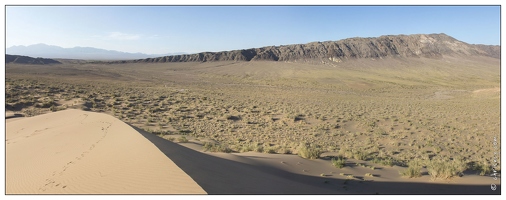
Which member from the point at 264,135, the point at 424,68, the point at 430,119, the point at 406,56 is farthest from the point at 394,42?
the point at 264,135

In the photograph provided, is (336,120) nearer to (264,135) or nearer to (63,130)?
(264,135)

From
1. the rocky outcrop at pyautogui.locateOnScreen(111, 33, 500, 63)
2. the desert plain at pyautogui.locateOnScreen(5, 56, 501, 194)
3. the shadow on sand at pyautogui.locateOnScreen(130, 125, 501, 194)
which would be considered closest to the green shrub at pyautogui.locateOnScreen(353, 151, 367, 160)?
the desert plain at pyautogui.locateOnScreen(5, 56, 501, 194)

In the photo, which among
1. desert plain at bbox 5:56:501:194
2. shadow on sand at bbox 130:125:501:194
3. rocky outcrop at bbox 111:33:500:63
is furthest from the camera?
rocky outcrop at bbox 111:33:500:63

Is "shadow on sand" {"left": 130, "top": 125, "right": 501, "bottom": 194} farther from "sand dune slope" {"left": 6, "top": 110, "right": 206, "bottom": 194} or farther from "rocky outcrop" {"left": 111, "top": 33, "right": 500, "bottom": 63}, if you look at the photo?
"rocky outcrop" {"left": 111, "top": 33, "right": 500, "bottom": 63}

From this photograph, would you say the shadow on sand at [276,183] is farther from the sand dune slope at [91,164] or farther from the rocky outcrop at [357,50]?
the rocky outcrop at [357,50]

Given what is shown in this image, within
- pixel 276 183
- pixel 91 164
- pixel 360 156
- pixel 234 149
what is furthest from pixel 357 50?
pixel 91 164

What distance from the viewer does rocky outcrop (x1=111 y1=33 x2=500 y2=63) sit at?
11583cm

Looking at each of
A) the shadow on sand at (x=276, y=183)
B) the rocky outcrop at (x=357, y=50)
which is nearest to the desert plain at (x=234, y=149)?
the shadow on sand at (x=276, y=183)

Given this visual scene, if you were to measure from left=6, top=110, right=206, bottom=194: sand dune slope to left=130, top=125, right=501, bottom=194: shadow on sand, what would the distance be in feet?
1.31

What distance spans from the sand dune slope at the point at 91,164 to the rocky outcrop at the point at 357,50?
340ft

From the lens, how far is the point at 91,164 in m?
6.68

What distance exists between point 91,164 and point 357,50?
128 m

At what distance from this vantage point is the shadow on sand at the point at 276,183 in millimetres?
5363

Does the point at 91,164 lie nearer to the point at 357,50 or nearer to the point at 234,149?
the point at 234,149
